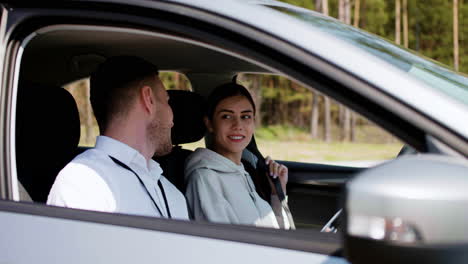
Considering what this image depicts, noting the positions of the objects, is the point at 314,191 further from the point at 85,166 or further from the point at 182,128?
the point at 85,166

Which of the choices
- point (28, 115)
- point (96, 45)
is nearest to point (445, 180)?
point (28, 115)

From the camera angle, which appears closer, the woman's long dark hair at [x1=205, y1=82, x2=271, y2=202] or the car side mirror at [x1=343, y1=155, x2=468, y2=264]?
the car side mirror at [x1=343, y1=155, x2=468, y2=264]

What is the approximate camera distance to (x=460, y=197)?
965mm

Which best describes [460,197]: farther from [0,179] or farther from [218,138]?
[218,138]

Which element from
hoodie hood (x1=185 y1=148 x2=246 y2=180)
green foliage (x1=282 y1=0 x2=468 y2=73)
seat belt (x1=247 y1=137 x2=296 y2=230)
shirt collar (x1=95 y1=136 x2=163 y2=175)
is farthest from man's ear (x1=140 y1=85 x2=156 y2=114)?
green foliage (x1=282 y1=0 x2=468 y2=73)

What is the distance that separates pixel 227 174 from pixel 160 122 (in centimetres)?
75

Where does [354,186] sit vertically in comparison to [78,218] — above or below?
above

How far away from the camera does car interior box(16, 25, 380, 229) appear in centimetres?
231

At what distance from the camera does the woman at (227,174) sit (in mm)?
2781

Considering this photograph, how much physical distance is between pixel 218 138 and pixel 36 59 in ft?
3.24

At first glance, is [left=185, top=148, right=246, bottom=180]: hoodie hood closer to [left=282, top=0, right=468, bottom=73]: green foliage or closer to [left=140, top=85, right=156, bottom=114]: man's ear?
[left=140, top=85, right=156, bottom=114]: man's ear

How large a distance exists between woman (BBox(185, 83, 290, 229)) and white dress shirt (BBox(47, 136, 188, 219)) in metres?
0.35

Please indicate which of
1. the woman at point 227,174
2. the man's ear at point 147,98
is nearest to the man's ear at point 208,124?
the woman at point 227,174

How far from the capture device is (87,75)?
349 cm
